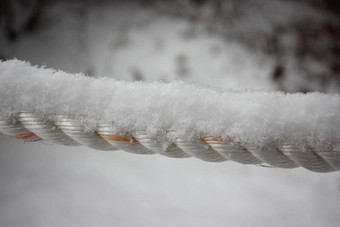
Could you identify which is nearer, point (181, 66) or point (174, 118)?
point (174, 118)

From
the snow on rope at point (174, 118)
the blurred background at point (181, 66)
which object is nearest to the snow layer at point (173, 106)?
the snow on rope at point (174, 118)

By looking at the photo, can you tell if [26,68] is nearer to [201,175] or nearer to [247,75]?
[201,175]

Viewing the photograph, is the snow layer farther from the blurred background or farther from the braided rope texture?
the blurred background

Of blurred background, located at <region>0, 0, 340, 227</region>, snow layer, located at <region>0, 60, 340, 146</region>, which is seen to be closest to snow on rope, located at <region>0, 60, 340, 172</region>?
snow layer, located at <region>0, 60, 340, 146</region>

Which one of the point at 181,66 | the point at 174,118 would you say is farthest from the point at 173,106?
the point at 181,66

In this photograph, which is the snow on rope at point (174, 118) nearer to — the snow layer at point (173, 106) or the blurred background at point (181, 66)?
the snow layer at point (173, 106)

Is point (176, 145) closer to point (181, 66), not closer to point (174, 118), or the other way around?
point (174, 118)

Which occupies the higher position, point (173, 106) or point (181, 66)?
point (181, 66)
